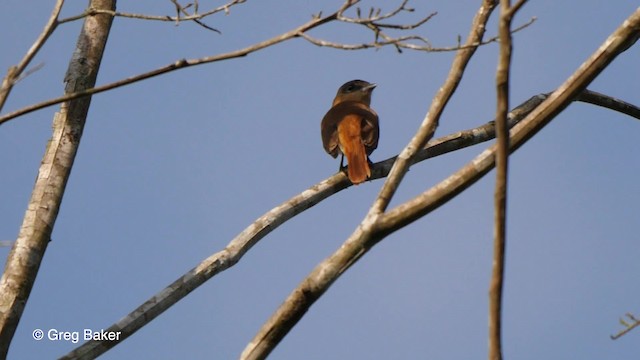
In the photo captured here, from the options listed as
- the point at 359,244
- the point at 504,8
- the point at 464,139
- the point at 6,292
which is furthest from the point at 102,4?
the point at 504,8

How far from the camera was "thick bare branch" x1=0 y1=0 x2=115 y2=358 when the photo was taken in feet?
15.9

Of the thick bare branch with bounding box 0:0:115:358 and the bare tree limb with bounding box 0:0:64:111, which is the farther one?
the thick bare branch with bounding box 0:0:115:358

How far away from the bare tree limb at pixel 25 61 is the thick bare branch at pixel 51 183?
136 centimetres

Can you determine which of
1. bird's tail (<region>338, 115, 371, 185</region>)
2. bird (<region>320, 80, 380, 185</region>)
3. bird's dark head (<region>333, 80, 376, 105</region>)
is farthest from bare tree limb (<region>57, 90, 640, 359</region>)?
bird's dark head (<region>333, 80, 376, 105</region>)

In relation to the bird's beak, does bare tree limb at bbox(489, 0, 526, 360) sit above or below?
below

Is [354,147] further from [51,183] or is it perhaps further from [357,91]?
[51,183]

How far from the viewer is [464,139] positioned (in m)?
6.59

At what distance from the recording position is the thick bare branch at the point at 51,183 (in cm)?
483

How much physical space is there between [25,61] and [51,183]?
1.68 meters

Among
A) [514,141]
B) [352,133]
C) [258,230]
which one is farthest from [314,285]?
[352,133]

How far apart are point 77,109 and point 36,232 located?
82 centimetres

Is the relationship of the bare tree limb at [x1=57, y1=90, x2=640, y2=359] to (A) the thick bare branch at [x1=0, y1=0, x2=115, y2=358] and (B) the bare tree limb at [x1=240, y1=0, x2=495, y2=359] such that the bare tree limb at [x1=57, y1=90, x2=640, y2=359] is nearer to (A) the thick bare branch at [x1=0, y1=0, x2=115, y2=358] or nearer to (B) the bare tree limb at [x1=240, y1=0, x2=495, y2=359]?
(A) the thick bare branch at [x1=0, y1=0, x2=115, y2=358]

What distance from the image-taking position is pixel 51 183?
5.30 m

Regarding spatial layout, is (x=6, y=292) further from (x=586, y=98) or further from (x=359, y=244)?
(x=586, y=98)
